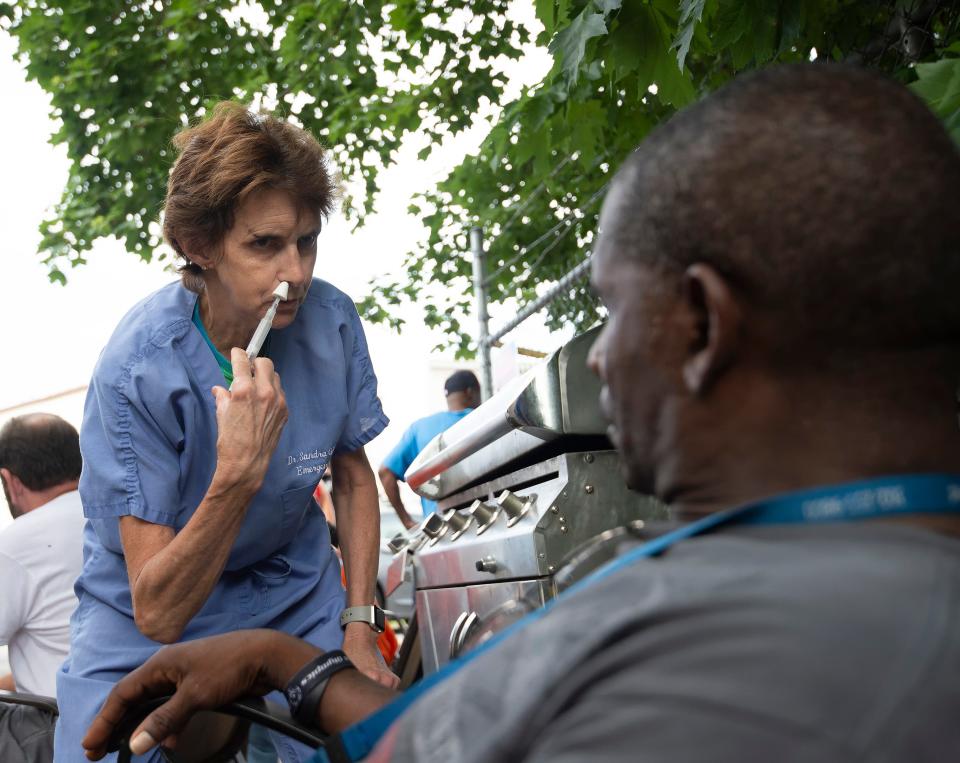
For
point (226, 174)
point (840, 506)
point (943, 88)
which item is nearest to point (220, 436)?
point (226, 174)

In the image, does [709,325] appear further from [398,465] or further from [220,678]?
[398,465]

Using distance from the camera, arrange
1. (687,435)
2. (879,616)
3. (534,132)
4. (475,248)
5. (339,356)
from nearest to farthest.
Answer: (879,616), (687,435), (339,356), (534,132), (475,248)

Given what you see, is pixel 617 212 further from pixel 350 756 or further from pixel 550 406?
pixel 550 406

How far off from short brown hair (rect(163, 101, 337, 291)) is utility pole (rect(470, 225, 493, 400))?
460 centimetres

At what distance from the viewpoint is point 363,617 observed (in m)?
2.51

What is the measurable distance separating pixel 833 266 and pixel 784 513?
0.19 m

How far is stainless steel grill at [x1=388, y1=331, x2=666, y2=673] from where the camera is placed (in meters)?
2.15

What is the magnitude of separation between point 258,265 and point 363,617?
0.82m

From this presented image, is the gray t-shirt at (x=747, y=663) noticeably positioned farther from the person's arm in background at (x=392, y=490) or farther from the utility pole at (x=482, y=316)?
the person's arm in background at (x=392, y=490)

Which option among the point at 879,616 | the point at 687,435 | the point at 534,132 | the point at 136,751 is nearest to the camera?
the point at 879,616

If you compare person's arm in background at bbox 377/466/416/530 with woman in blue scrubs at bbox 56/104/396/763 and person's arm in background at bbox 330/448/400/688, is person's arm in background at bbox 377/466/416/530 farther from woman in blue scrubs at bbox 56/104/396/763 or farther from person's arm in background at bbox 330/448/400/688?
woman in blue scrubs at bbox 56/104/396/763

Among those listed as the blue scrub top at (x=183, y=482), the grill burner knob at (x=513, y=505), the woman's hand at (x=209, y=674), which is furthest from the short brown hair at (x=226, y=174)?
the woman's hand at (x=209, y=674)

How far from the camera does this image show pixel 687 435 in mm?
917

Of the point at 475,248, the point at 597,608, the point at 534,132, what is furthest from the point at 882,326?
the point at 475,248
